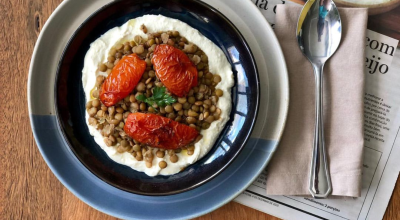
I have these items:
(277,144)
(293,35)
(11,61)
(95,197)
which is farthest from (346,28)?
(11,61)

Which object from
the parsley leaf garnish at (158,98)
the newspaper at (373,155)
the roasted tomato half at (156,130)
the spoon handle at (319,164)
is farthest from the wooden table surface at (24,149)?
the parsley leaf garnish at (158,98)

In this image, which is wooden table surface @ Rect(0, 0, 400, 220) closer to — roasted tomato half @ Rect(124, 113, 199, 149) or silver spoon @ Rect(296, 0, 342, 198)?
silver spoon @ Rect(296, 0, 342, 198)

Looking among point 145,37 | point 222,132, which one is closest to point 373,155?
point 222,132

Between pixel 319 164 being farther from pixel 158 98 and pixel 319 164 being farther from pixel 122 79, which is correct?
pixel 122 79

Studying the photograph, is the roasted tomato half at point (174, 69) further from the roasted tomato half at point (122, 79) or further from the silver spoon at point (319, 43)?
the silver spoon at point (319, 43)

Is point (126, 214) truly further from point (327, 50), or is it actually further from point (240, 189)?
point (327, 50)

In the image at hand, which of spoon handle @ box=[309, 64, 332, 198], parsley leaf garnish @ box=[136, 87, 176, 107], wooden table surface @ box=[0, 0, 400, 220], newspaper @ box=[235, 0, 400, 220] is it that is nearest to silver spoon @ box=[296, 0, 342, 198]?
spoon handle @ box=[309, 64, 332, 198]
